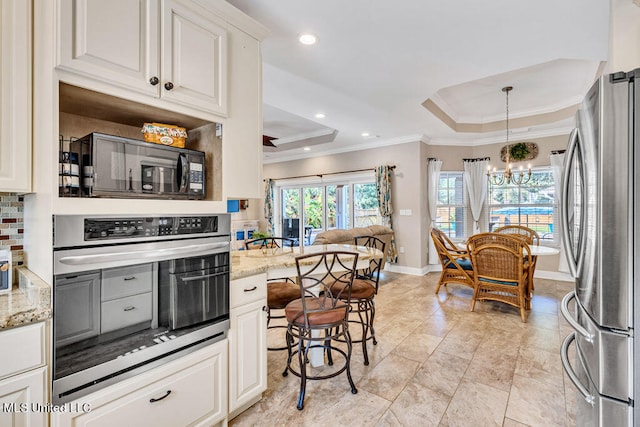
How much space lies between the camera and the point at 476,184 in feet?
19.5

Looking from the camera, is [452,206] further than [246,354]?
Yes

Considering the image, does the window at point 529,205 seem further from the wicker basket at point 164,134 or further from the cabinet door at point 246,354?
the wicker basket at point 164,134

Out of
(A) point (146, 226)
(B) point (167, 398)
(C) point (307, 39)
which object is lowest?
(B) point (167, 398)

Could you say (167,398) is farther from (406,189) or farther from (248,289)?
(406,189)

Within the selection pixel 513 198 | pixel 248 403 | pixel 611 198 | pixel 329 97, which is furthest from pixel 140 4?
pixel 513 198

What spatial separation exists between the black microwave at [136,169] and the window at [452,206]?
5480mm

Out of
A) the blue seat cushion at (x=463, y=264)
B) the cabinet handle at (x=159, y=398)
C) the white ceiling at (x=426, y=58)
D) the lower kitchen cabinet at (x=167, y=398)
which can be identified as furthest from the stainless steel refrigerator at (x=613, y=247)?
the blue seat cushion at (x=463, y=264)

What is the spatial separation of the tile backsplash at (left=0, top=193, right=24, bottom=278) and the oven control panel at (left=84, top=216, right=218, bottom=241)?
0.57 metres

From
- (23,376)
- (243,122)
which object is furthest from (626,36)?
(23,376)

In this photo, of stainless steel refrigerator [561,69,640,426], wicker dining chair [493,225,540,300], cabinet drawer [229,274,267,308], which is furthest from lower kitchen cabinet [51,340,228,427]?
wicker dining chair [493,225,540,300]

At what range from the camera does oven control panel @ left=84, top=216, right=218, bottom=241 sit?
48.0 inches

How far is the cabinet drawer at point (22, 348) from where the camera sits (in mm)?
993

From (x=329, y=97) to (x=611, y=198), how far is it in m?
3.17

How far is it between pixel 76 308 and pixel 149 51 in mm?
1169
